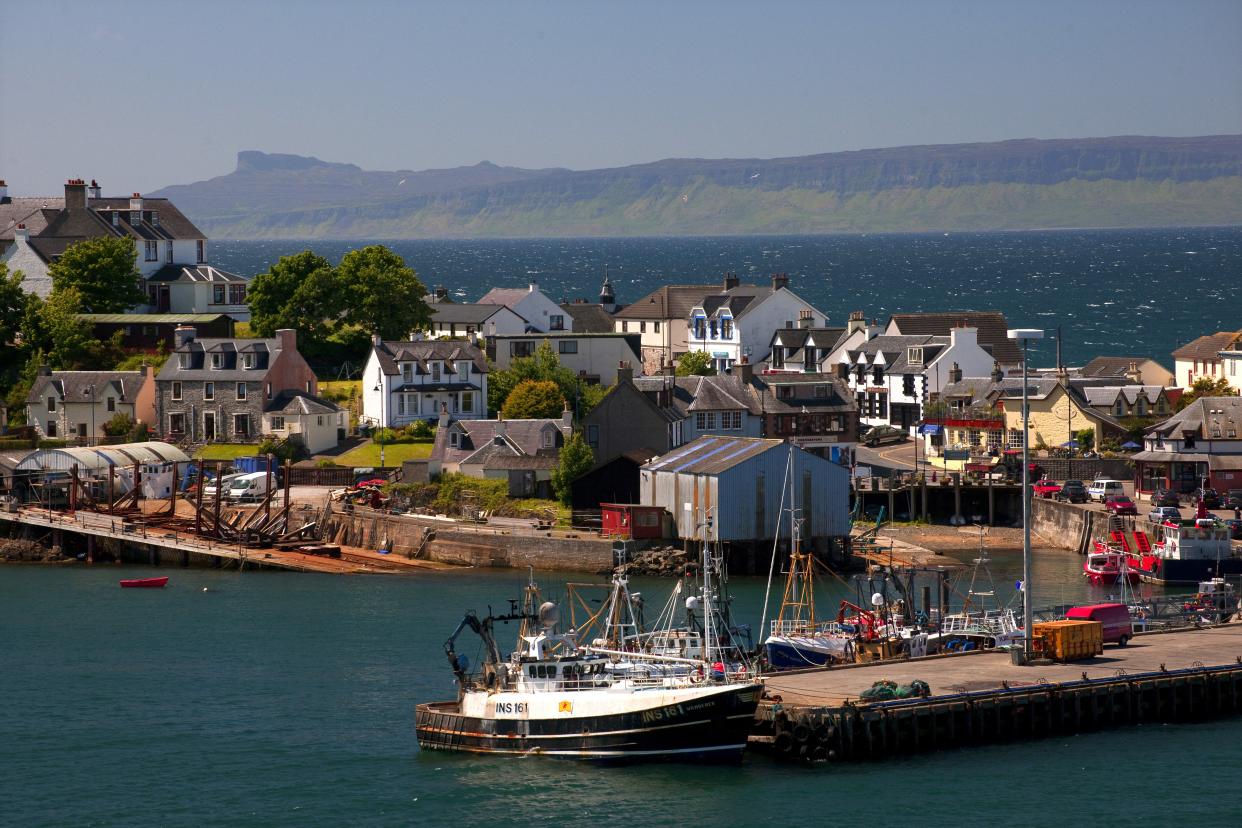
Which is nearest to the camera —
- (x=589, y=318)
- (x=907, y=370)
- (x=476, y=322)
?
(x=907, y=370)

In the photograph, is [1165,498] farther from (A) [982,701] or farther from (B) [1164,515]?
(A) [982,701]

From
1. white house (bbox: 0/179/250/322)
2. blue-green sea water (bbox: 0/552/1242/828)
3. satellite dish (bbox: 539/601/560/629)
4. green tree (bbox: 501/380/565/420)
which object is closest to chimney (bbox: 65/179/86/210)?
white house (bbox: 0/179/250/322)

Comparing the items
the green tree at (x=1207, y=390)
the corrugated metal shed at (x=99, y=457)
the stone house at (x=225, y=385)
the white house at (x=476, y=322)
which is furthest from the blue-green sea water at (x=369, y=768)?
the white house at (x=476, y=322)

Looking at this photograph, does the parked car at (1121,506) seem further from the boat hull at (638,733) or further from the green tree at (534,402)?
the boat hull at (638,733)

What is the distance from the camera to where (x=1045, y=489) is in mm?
84500

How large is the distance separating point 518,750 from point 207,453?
48757 mm

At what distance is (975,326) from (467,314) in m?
29.1

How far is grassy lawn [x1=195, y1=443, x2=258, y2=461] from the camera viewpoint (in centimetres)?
9269

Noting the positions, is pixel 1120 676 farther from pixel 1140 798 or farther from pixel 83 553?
pixel 83 553

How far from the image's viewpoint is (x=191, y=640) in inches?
2480

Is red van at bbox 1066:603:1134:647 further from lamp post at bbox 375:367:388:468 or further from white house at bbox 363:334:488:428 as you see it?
lamp post at bbox 375:367:388:468

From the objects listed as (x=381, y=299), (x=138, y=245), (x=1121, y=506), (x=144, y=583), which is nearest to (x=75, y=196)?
(x=138, y=245)

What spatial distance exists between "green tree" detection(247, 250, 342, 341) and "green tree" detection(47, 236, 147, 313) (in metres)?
7.99

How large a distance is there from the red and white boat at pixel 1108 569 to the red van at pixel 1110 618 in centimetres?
1457
